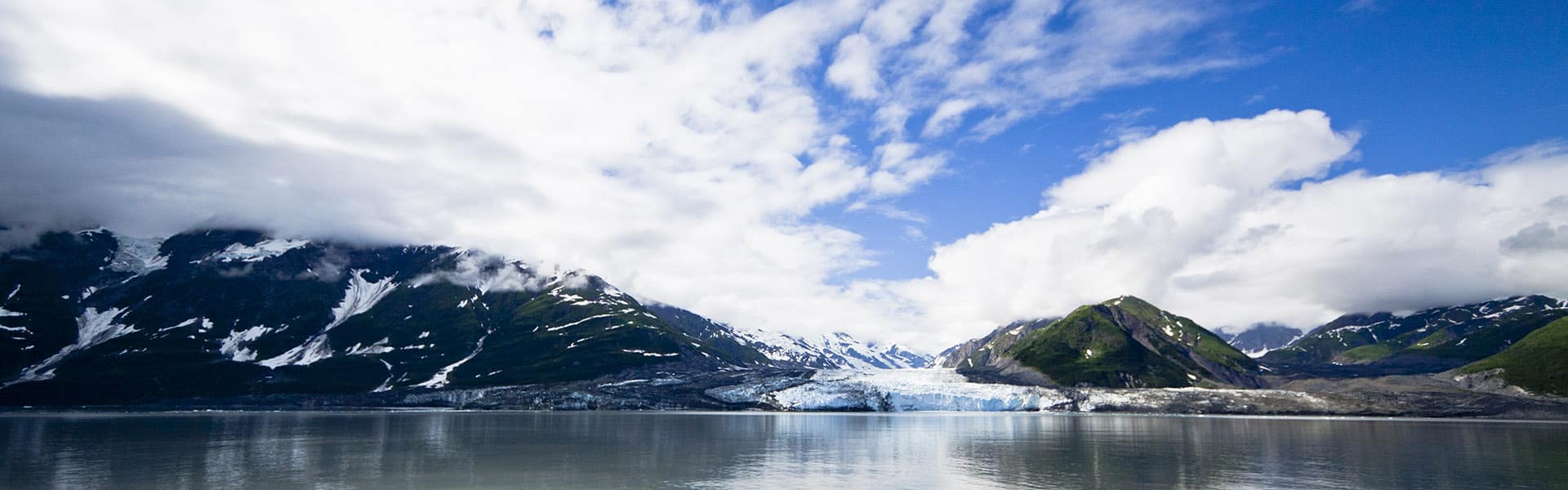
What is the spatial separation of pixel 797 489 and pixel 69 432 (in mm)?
101407

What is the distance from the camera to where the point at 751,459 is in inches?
2761

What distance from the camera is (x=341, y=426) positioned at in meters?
121

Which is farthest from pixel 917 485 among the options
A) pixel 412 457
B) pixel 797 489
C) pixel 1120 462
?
pixel 412 457

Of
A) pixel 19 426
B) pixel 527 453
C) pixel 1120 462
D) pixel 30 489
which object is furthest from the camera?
pixel 19 426

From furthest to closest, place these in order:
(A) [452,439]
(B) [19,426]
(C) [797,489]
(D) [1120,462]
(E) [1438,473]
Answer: (B) [19,426]
(A) [452,439]
(D) [1120,462]
(E) [1438,473]
(C) [797,489]

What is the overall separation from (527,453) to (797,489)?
1356 inches

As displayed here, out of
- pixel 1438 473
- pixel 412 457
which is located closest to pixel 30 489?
pixel 412 457

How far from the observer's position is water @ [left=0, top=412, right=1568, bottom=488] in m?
52.9

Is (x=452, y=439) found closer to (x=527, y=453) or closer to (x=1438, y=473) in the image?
(x=527, y=453)

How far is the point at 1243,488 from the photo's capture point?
5069 cm

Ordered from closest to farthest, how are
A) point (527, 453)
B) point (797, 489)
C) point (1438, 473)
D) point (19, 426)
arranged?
point (797, 489)
point (1438, 473)
point (527, 453)
point (19, 426)

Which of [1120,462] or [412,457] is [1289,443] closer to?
[1120,462]

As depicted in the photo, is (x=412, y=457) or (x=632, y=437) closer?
(x=412, y=457)

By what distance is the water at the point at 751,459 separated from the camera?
5294 centimetres
